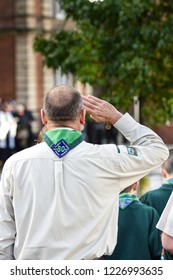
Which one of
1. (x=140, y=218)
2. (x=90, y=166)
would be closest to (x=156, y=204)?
(x=140, y=218)

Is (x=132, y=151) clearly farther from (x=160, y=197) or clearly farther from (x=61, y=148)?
(x=160, y=197)

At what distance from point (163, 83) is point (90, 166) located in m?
11.6

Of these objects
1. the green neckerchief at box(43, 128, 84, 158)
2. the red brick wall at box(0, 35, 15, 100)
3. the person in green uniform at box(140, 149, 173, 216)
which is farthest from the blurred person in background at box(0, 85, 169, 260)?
the red brick wall at box(0, 35, 15, 100)

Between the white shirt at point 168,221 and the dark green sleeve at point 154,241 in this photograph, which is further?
the dark green sleeve at point 154,241

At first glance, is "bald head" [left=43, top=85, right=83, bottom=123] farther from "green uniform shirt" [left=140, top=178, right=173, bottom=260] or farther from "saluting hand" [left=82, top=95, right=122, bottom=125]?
"green uniform shirt" [left=140, top=178, right=173, bottom=260]

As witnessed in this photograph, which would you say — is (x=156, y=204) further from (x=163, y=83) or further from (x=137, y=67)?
(x=163, y=83)

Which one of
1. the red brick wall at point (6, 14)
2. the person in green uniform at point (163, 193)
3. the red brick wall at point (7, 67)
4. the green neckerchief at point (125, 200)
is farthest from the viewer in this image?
the red brick wall at point (7, 67)

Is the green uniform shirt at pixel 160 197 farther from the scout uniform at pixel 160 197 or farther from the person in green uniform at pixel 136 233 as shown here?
the person in green uniform at pixel 136 233

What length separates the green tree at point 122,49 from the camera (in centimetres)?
1491

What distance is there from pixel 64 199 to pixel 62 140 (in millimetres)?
300

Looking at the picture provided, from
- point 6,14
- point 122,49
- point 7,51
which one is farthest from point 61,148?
point 6,14

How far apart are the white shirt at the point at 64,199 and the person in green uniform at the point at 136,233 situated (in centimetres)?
123

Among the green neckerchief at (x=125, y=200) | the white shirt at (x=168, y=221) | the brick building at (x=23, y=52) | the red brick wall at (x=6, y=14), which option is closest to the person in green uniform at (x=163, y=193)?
the green neckerchief at (x=125, y=200)

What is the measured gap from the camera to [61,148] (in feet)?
14.5
